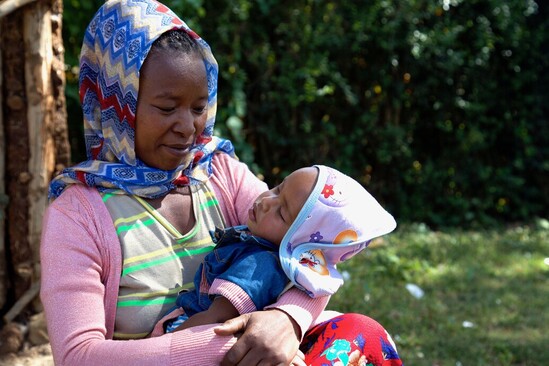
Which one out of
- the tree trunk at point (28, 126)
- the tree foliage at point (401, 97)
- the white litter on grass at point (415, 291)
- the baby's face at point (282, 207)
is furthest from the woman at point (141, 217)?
the tree foliage at point (401, 97)

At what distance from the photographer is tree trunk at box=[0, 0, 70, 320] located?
→ 12.0ft

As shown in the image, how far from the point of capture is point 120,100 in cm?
252

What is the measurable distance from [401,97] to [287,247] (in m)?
5.11

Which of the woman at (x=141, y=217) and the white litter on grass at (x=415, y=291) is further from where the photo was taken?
the white litter on grass at (x=415, y=291)

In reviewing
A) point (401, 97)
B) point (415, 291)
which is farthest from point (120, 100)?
point (401, 97)

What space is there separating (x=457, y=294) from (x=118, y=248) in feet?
11.4

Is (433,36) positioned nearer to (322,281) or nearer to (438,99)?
(438,99)

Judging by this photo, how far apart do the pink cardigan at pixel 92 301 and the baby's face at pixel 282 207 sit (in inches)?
7.4

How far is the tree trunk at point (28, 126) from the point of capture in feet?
12.0

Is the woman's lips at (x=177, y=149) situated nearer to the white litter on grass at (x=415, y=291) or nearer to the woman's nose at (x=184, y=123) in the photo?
the woman's nose at (x=184, y=123)

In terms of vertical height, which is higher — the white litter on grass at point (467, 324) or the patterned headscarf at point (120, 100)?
the patterned headscarf at point (120, 100)

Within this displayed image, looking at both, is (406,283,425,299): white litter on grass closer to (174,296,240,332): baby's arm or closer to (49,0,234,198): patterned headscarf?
(49,0,234,198): patterned headscarf

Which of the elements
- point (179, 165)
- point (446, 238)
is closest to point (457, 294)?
point (446, 238)

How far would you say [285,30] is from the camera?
21.7 ft
